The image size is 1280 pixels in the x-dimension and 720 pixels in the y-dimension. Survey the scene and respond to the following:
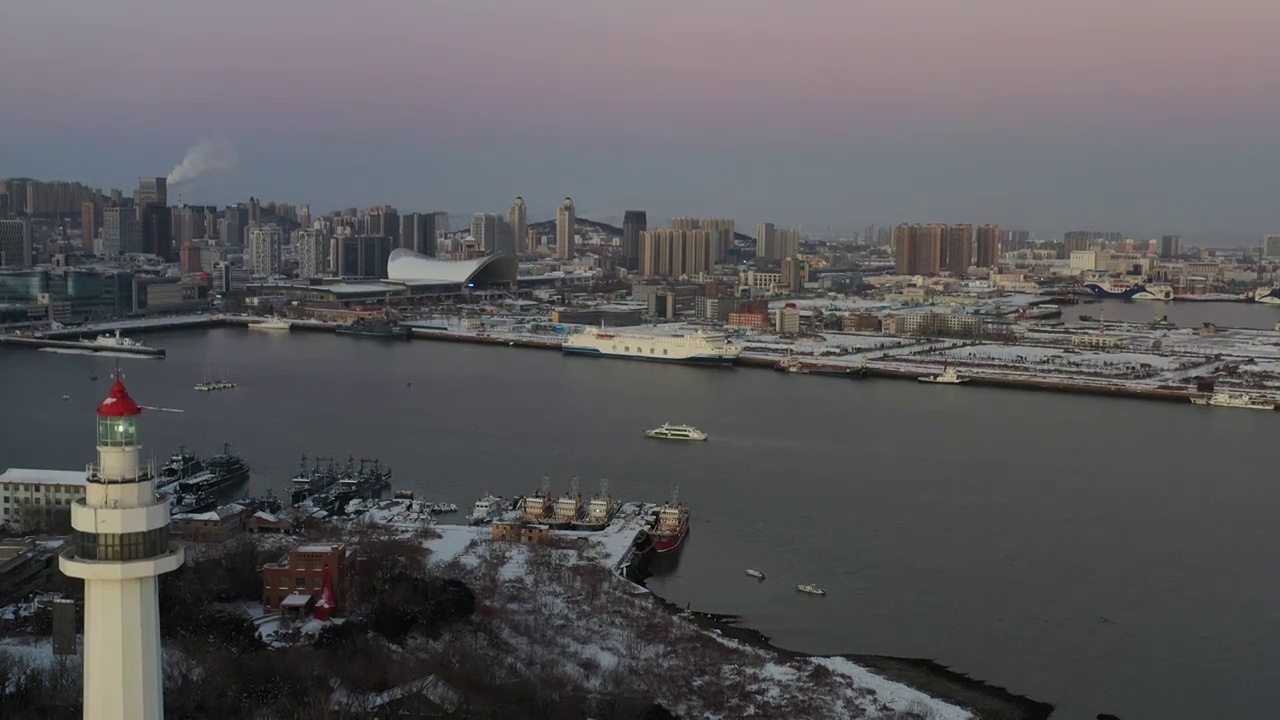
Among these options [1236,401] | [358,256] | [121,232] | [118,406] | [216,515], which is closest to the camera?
[118,406]

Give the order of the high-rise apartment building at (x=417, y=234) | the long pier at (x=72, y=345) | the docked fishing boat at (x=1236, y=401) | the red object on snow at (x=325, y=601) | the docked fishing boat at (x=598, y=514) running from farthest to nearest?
the high-rise apartment building at (x=417, y=234) → the long pier at (x=72, y=345) → the docked fishing boat at (x=1236, y=401) → the docked fishing boat at (x=598, y=514) → the red object on snow at (x=325, y=601)

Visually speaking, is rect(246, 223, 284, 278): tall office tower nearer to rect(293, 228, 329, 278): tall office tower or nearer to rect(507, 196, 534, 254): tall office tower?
rect(293, 228, 329, 278): tall office tower

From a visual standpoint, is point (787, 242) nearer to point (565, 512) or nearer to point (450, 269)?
point (450, 269)

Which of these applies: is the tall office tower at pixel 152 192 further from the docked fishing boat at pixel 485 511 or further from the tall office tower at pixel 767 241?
Answer: the docked fishing boat at pixel 485 511

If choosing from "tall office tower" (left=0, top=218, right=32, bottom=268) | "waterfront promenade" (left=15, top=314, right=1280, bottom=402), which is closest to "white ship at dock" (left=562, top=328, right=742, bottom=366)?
"waterfront promenade" (left=15, top=314, right=1280, bottom=402)

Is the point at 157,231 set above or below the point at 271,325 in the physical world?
above

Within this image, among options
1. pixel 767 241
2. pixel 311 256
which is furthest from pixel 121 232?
pixel 767 241

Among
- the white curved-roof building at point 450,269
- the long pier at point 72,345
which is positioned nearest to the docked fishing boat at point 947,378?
the long pier at point 72,345

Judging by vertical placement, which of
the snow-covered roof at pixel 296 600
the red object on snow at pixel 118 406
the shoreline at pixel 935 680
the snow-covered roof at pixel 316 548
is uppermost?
the red object on snow at pixel 118 406
